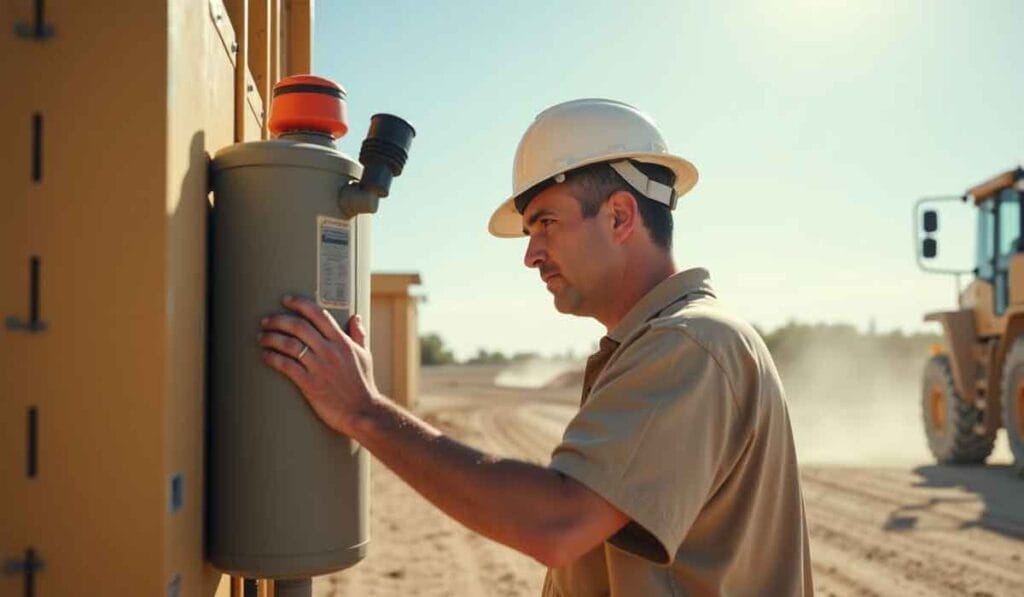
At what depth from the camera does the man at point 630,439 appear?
5.55ft

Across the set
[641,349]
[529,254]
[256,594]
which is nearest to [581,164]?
[529,254]

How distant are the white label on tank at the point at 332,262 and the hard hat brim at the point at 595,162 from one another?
57 cm

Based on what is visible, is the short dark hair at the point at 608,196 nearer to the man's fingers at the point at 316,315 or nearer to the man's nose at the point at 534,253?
the man's nose at the point at 534,253

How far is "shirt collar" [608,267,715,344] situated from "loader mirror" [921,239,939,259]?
30.8 ft

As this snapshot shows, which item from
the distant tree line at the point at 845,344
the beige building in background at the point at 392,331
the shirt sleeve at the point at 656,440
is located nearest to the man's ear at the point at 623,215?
the shirt sleeve at the point at 656,440

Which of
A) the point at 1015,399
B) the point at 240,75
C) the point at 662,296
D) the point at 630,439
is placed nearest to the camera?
the point at 630,439

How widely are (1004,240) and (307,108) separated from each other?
37.7 feet

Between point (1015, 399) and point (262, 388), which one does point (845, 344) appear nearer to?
point (1015, 399)

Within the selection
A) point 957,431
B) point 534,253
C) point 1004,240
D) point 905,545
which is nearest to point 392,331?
point 957,431

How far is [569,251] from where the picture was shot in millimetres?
2188

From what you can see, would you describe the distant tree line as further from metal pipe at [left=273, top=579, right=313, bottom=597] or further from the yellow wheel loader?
metal pipe at [left=273, top=579, right=313, bottom=597]

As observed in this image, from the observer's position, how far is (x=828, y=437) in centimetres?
1770

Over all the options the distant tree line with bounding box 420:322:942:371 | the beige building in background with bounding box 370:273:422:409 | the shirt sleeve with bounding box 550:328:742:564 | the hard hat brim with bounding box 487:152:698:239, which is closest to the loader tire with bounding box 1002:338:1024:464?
the hard hat brim with bounding box 487:152:698:239

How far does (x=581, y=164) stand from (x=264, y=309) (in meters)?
0.86
